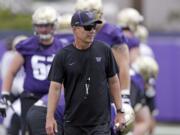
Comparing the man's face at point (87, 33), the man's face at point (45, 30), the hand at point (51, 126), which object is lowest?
the hand at point (51, 126)

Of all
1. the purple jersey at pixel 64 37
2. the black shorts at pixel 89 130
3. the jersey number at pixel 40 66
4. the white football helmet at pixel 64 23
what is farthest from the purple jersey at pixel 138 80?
the black shorts at pixel 89 130

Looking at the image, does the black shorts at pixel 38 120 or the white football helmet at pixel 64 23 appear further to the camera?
the white football helmet at pixel 64 23

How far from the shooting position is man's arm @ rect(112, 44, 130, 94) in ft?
30.4

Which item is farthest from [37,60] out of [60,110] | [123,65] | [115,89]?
[115,89]

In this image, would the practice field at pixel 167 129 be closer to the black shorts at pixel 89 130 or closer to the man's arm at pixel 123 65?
the man's arm at pixel 123 65

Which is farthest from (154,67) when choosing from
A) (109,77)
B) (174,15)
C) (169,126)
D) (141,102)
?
(174,15)

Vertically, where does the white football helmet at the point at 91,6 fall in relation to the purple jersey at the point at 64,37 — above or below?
above

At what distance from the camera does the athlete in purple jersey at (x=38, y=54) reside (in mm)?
9828

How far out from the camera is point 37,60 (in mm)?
9906

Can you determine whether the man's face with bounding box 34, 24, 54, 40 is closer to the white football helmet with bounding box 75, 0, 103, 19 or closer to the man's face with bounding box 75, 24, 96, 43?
the white football helmet with bounding box 75, 0, 103, 19

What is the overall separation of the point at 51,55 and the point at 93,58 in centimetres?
174

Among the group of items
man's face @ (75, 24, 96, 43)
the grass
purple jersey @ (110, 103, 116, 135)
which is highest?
man's face @ (75, 24, 96, 43)

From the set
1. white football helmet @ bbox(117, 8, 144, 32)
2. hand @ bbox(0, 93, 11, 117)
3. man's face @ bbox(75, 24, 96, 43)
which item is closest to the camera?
man's face @ bbox(75, 24, 96, 43)

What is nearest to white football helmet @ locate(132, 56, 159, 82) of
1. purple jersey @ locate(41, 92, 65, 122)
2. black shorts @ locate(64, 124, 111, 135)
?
purple jersey @ locate(41, 92, 65, 122)
